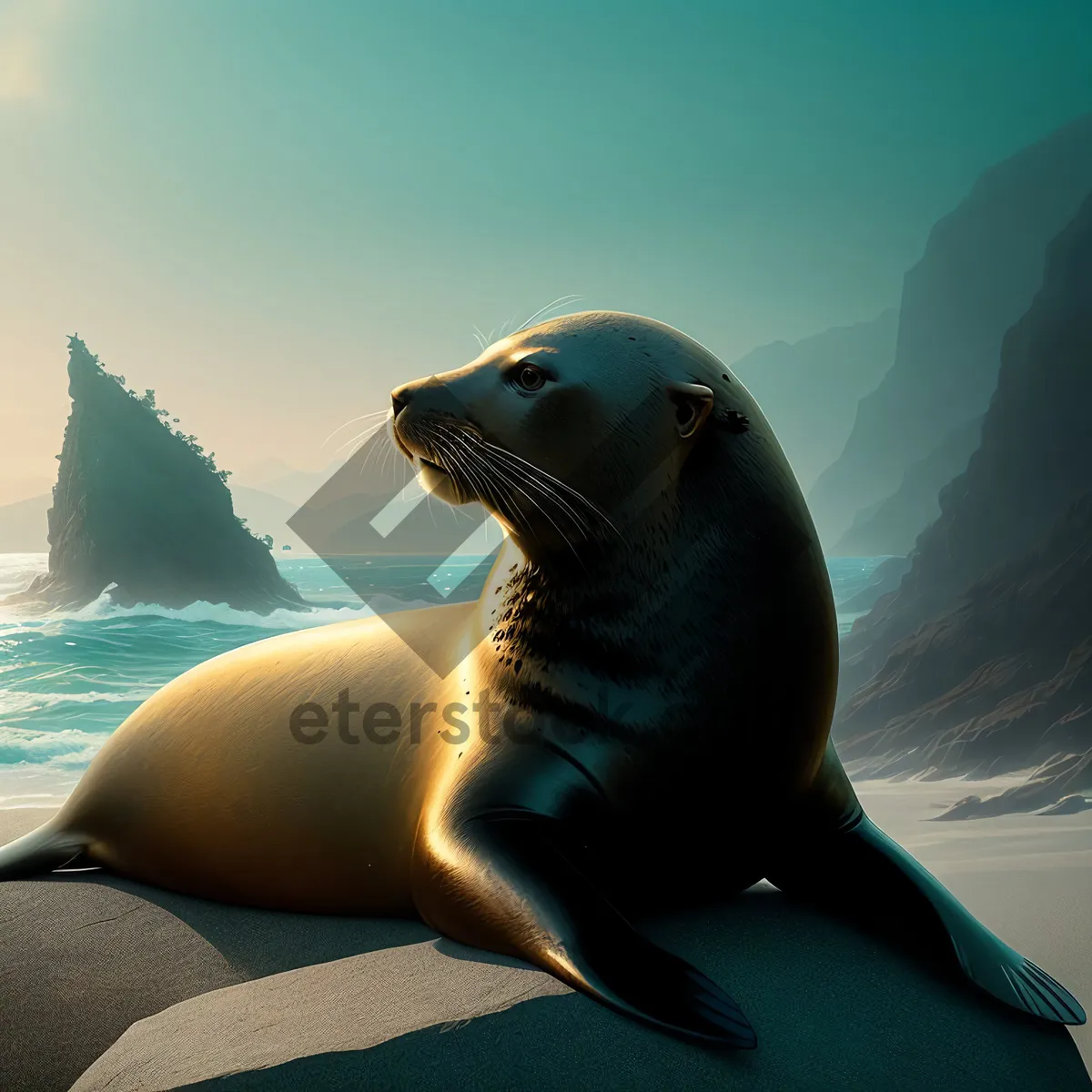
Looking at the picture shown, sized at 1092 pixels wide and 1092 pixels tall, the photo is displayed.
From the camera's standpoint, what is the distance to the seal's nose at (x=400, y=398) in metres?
1.81

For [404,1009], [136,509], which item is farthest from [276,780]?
[136,509]

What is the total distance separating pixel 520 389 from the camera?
5.86ft

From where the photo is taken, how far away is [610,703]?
5.77 ft

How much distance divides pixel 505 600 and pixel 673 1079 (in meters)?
0.91

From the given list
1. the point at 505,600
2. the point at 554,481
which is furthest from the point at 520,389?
the point at 505,600

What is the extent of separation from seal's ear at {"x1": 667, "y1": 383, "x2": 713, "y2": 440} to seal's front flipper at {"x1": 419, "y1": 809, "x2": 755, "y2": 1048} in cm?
74

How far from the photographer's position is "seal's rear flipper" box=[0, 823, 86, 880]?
249 cm

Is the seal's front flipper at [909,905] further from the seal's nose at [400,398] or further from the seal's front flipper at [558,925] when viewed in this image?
the seal's nose at [400,398]

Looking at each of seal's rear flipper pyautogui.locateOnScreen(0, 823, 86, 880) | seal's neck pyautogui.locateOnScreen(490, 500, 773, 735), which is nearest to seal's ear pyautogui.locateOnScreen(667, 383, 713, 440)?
seal's neck pyautogui.locateOnScreen(490, 500, 773, 735)

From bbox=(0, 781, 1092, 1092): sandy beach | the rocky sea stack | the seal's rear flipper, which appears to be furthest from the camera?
the rocky sea stack

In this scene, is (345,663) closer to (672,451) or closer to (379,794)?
(379,794)

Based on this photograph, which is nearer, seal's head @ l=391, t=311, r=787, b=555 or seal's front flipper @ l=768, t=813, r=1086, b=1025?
seal's head @ l=391, t=311, r=787, b=555

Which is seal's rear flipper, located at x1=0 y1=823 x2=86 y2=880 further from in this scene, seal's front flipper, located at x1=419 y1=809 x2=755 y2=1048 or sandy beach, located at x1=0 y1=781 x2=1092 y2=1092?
seal's front flipper, located at x1=419 y1=809 x2=755 y2=1048

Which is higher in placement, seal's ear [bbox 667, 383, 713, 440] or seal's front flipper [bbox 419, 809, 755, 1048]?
seal's ear [bbox 667, 383, 713, 440]
